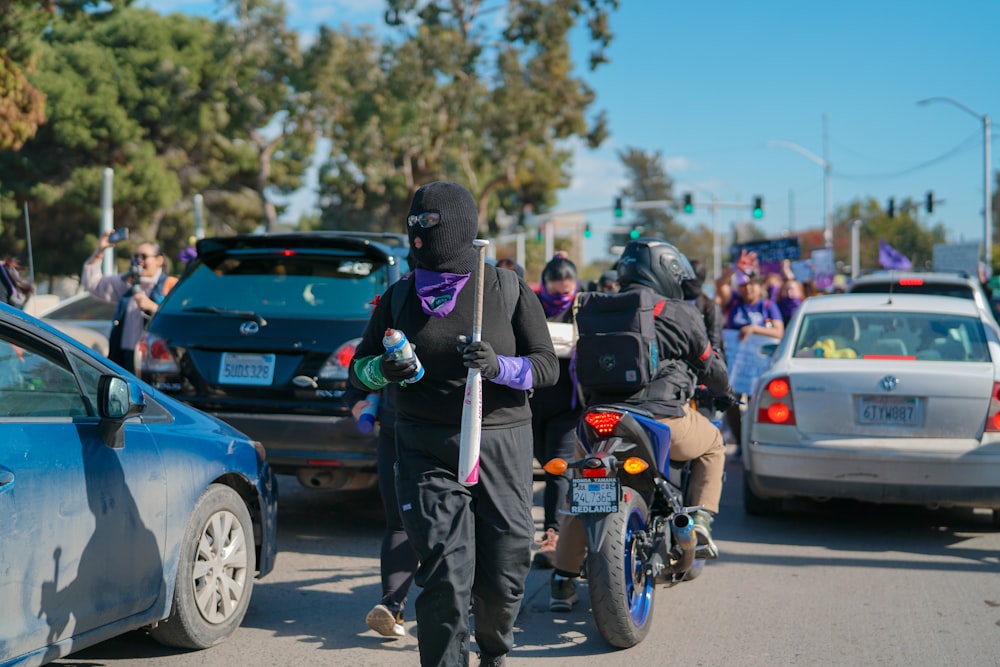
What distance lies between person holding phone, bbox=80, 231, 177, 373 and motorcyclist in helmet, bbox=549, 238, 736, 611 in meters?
4.51

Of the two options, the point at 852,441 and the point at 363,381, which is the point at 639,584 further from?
the point at 852,441

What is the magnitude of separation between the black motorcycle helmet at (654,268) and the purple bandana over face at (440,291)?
200 cm

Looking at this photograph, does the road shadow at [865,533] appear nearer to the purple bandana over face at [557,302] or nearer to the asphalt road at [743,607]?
the asphalt road at [743,607]

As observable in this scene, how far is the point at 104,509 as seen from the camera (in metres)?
4.27

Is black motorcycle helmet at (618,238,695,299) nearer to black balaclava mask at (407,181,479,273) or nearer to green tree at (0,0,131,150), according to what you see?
black balaclava mask at (407,181,479,273)

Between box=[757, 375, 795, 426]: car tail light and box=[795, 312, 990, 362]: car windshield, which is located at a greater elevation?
box=[795, 312, 990, 362]: car windshield

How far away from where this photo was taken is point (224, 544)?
515cm

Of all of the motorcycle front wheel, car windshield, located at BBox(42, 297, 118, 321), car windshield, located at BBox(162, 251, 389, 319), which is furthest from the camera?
car windshield, located at BBox(42, 297, 118, 321)

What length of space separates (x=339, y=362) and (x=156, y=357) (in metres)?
1.22

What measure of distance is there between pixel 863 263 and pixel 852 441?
76665mm

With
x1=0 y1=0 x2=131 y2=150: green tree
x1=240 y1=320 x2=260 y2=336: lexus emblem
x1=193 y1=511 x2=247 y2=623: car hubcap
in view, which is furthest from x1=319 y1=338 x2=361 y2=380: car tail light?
x1=0 y1=0 x2=131 y2=150: green tree

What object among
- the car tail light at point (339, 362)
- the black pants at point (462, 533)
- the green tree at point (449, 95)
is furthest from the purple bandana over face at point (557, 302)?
the green tree at point (449, 95)

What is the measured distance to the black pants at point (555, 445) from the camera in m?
6.66

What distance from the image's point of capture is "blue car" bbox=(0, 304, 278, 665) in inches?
152
